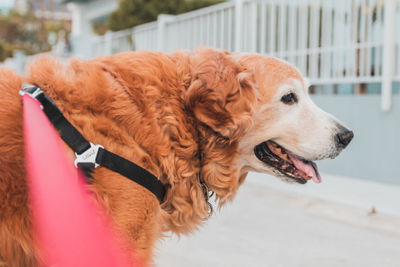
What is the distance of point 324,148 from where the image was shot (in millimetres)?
2686

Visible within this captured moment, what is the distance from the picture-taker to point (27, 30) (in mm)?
41781

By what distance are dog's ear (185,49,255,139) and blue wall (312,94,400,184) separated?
15.1 feet

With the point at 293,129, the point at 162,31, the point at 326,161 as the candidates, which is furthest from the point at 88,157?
the point at 162,31

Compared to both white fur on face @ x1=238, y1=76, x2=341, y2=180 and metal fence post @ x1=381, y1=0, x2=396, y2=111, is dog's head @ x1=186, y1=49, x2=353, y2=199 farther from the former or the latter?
metal fence post @ x1=381, y1=0, x2=396, y2=111

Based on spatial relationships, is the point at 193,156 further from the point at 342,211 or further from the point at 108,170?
the point at 342,211

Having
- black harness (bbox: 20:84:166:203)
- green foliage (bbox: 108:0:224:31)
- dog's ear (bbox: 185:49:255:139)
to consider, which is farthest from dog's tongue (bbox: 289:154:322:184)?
green foliage (bbox: 108:0:224:31)

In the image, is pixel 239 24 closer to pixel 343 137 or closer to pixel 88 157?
pixel 343 137

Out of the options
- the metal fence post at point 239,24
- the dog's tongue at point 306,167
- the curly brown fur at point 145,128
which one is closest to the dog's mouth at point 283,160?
the dog's tongue at point 306,167

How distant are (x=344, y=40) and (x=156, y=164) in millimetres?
5742

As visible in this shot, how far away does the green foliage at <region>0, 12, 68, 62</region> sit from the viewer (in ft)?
123

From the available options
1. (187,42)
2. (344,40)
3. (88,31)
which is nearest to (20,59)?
(88,31)

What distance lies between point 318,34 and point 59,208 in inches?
252

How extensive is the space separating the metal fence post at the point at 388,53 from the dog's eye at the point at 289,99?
13.9 feet

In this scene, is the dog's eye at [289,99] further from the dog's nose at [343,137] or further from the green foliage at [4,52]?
the green foliage at [4,52]
